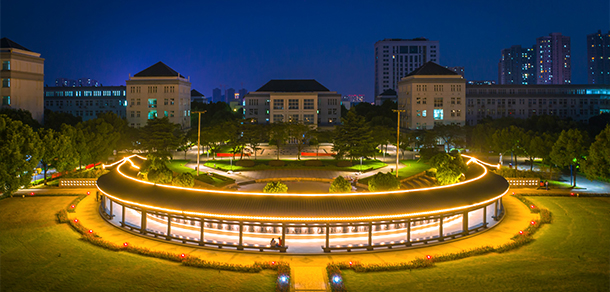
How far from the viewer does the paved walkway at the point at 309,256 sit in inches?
729

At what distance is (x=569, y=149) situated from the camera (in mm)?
39562

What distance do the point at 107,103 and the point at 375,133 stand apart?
84093mm

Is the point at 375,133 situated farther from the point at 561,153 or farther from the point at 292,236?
the point at 292,236

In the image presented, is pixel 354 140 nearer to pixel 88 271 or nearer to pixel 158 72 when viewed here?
pixel 88 271

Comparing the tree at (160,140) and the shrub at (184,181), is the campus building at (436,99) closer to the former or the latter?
the tree at (160,140)

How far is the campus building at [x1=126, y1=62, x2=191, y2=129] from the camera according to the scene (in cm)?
8944

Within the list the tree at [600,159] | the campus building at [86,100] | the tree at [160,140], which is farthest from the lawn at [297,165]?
the campus building at [86,100]

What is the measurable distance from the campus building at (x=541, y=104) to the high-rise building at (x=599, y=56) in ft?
315

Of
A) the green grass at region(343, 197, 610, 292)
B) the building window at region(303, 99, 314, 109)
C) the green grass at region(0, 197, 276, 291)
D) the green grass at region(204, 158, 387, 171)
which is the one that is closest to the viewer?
the green grass at region(0, 197, 276, 291)

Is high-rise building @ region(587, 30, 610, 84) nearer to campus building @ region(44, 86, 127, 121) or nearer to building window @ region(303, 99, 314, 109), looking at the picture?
building window @ region(303, 99, 314, 109)

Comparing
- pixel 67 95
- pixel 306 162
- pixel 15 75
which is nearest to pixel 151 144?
pixel 306 162

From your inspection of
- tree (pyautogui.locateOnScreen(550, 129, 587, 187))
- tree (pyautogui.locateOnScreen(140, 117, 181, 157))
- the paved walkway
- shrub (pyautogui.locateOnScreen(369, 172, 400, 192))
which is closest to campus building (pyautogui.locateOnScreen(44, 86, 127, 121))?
tree (pyautogui.locateOnScreen(140, 117, 181, 157))

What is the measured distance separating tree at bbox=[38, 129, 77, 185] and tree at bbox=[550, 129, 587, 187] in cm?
4657

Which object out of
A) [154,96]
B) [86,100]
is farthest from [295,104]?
[86,100]
